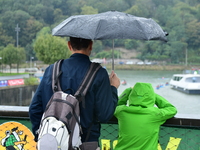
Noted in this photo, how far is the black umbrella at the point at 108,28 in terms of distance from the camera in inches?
54.0

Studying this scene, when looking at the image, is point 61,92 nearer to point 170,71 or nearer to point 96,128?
point 96,128

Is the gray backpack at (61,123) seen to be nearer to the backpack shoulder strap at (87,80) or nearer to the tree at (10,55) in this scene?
the backpack shoulder strap at (87,80)

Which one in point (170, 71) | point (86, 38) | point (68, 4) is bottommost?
point (170, 71)

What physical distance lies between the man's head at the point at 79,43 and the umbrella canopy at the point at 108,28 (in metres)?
0.05

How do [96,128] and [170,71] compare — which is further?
[170,71]

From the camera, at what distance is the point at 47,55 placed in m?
30.9

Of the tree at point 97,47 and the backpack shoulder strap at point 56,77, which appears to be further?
the tree at point 97,47

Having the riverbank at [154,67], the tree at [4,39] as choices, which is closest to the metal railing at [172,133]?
the riverbank at [154,67]

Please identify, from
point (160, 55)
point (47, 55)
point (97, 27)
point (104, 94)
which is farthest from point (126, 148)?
point (160, 55)

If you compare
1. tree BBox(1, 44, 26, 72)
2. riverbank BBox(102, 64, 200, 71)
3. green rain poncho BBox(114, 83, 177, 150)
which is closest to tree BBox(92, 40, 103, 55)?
riverbank BBox(102, 64, 200, 71)

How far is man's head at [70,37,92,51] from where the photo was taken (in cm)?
142

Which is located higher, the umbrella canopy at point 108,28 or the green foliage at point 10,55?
the umbrella canopy at point 108,28

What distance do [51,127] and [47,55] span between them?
3014 centimetres

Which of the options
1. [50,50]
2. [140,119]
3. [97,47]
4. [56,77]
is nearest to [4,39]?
[97,47]
